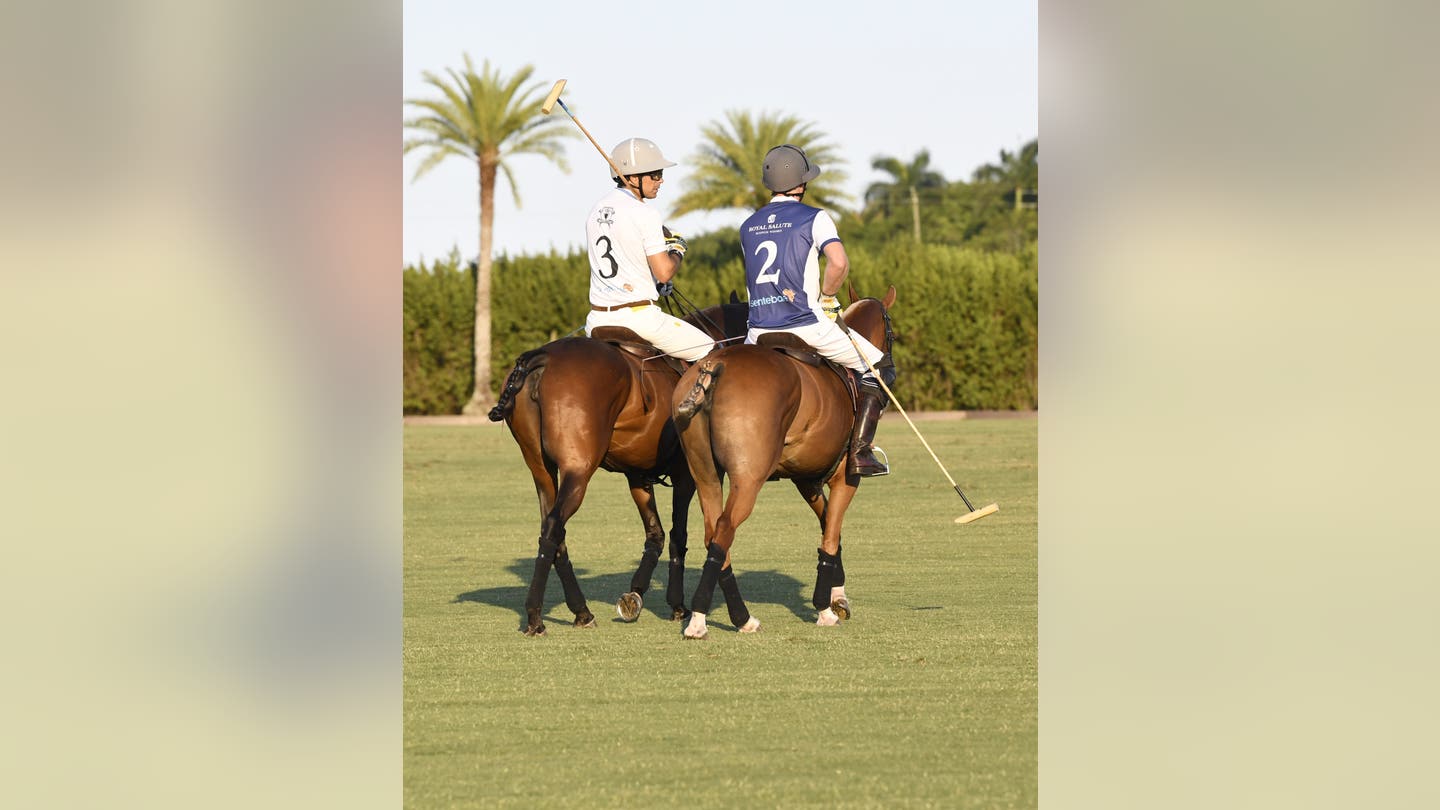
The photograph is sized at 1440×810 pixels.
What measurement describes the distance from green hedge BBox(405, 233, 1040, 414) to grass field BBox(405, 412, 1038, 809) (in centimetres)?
2037

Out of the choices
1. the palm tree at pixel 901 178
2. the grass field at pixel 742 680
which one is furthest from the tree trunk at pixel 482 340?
the palm tree at pixel 901 178

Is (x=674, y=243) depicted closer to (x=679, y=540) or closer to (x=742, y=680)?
(x=679, y=540)

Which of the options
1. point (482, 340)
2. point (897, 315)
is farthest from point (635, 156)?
point (482, 340)

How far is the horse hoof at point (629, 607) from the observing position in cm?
1012

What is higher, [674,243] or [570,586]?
[674,243]

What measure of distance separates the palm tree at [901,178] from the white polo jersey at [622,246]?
60603 mm

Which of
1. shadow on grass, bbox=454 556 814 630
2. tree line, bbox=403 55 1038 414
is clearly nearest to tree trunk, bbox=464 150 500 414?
tree line, bbox=403 55 1038 414

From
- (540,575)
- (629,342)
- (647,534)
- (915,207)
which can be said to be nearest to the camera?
(540,575)

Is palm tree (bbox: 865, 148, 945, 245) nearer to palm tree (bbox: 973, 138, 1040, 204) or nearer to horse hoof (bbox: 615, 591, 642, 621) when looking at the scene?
palm tree (bbox: 973, 138, 1040, 204)

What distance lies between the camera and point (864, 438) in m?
10.5

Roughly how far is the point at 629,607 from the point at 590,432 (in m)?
1.07
